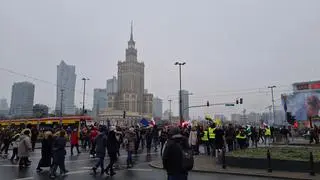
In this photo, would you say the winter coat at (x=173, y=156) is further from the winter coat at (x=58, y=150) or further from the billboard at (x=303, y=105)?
the billboard at (x=303, y=105)

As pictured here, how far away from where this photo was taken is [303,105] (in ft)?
156

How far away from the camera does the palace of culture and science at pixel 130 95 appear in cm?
14100

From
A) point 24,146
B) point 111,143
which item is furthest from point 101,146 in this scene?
point 24,146

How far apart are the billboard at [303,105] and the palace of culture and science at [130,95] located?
93.6 m

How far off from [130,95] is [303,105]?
334ft

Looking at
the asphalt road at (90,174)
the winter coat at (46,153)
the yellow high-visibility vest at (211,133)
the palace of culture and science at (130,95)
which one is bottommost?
the asphalt road at (90,174)

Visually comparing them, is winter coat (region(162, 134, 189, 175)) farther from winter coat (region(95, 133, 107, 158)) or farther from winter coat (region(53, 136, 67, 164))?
winter coat (region(53, 136, 67, 164))

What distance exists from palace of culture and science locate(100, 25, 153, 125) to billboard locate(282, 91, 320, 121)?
9357 cm

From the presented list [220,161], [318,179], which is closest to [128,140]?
[220,161]

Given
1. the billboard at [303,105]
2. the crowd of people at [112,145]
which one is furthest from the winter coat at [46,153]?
the billboard at [303,105]

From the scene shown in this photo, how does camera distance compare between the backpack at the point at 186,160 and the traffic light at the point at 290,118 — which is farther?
the traffic light at the point at 290,118

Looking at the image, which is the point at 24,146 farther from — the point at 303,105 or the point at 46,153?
the point at 303,105

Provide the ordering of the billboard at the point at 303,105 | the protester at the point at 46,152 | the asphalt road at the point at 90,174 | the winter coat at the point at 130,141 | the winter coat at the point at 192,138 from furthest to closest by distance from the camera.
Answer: the billboard at the point at 303,105 < the winter coat at the point at 192,138 < the winter coat at the point at 130,141 < the protester at the point at 46,152 < the asphalt road at the point at 90,174

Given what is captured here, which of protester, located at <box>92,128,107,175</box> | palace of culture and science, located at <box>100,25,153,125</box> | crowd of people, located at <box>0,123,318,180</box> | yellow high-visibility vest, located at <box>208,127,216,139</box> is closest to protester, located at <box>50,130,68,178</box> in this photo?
crowd of people, located at <box>0,123,318,180</box>
